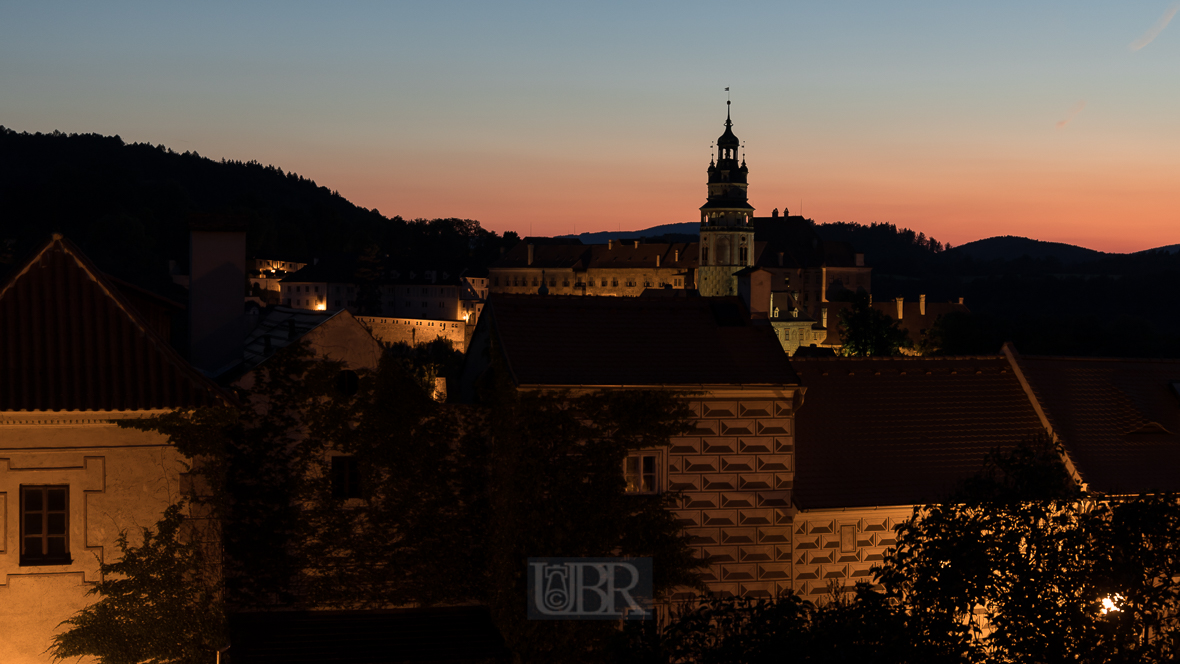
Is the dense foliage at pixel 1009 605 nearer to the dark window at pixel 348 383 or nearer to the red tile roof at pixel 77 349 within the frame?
the red tile roof at pixel 77 349

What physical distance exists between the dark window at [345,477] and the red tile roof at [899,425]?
6.88 metres

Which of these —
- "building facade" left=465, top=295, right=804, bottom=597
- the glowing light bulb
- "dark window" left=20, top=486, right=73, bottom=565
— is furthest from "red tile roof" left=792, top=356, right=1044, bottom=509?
"dark window" left=20, top=486, right=73, bottom=565

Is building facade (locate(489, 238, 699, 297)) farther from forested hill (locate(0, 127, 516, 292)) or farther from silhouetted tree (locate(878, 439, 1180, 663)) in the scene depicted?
silhouetted tree (locate(878, 439, 1180, 663))

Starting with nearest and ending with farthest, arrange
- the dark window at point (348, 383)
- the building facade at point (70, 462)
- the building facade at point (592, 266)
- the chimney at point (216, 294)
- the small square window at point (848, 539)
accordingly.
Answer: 1. the building facade at point (70, 462)
2. the dark window at point (348, 383)
3. the small square window at point (848, 539)
4. the chimney at point (216, 294)
5. the building facade at point (592, 266)

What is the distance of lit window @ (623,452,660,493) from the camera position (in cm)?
1600

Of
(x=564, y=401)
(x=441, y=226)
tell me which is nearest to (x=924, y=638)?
(x=564, y=401)

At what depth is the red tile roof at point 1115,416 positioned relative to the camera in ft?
59.4

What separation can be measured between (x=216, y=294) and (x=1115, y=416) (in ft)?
52.6

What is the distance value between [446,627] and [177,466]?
196 inches

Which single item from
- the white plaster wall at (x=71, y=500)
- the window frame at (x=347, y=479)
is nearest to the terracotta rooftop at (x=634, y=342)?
the window frame at (x=347, y=479)

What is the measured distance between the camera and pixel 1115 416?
19141mm

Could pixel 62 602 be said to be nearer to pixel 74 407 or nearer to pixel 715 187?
pixel 74 407

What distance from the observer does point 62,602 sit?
12.8 metres

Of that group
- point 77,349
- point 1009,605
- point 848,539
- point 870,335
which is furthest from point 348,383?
point 870,335
